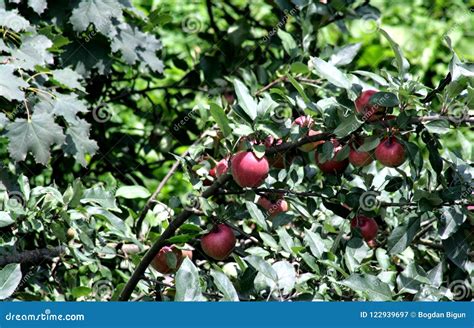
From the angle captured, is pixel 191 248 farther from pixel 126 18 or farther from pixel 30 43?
pixel 126 18

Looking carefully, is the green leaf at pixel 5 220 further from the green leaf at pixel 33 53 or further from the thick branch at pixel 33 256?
the green leaf at pixel 33 53

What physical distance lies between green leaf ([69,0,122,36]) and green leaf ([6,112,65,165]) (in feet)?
0.91

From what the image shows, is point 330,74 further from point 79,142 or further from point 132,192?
point 79,142

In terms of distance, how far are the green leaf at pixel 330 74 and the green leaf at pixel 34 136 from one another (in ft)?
2.13

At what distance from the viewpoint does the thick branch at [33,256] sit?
1535 millimetres

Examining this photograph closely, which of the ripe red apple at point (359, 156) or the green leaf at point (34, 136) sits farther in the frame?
the green leaf at point (34, 136)

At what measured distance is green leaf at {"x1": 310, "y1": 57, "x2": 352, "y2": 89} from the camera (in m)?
1.31

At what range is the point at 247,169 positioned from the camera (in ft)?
4.20

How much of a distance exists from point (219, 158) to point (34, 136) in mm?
406

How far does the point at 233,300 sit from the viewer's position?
114 cm

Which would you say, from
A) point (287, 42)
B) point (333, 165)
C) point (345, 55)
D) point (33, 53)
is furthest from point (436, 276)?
point (33, 53)

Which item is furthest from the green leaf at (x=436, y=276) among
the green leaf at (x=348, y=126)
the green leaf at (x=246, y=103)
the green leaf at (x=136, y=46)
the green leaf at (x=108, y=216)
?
the green leaf at (x=136, y=46)

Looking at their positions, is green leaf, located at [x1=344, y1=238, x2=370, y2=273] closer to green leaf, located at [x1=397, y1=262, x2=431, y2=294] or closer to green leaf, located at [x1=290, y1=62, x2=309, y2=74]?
green leaf, located at [x1=397, y1=262, x2=431, y2=294]

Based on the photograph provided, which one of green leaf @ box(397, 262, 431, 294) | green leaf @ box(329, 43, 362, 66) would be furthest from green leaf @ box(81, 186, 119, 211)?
green leaf @ box(329, 43, 362, 66)
